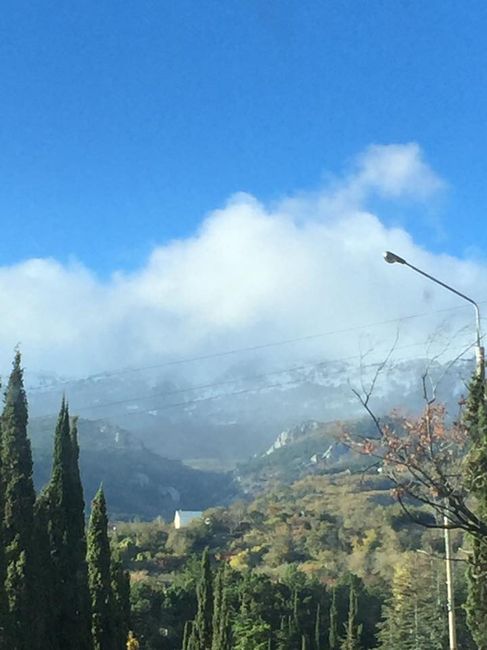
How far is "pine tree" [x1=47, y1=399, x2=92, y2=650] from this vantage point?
2897 cm

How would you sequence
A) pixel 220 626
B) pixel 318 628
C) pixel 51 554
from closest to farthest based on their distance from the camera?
pixel 51 554 < pixel 220 626 < pixel 318 628

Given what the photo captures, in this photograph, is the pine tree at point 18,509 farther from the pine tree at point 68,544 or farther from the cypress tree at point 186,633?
the cypress tree at point 186,633

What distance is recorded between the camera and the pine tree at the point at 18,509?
2468 centimetres

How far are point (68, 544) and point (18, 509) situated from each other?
5596 mm

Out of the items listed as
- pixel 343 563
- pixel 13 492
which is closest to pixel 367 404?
pixel 13 492

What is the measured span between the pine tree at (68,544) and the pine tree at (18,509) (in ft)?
12.7

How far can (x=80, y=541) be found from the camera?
32.0 m

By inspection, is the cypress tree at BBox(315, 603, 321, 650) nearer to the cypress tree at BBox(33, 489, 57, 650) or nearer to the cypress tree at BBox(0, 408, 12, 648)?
the cypress tree at BBox(33, 489, 57, 650)

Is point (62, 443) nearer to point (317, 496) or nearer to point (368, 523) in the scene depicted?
point (368, 523)

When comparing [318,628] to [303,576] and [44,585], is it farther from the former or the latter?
[44,585]

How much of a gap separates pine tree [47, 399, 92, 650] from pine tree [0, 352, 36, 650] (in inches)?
153

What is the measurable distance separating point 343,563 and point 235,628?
44.7 m

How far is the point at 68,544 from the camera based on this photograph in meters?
31.3

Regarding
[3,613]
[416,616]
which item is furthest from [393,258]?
[416,616]
